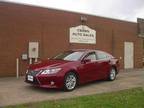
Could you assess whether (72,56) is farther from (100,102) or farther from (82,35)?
(82,35)

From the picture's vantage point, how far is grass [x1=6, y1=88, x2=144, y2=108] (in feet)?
28.5

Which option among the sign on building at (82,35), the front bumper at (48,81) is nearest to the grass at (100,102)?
the front bumper at (48,81)

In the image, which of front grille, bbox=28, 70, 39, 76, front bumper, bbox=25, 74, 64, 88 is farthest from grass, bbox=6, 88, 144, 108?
front grille, bbox=28, 70, 39, 76

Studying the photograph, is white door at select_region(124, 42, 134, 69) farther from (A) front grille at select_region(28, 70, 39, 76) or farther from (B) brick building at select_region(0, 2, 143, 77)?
(A) front grille at select_region(28, 70, 39, 76)

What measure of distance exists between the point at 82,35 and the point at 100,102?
32.7 feet

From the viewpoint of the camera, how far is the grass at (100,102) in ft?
28.5

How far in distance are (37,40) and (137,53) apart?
9.36 meters

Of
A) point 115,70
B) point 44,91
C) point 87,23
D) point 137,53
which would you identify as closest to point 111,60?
point 115,70

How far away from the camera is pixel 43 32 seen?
1669cm

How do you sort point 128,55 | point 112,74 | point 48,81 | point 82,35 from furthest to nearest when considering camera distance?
point 128,55, point 82,35, point 112,74, point 48,81

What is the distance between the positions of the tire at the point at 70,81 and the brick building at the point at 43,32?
16.5 feet

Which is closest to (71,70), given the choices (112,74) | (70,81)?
(70,81)

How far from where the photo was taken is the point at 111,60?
1409 cm

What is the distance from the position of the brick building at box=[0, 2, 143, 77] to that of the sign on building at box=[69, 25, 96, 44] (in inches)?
8.2
